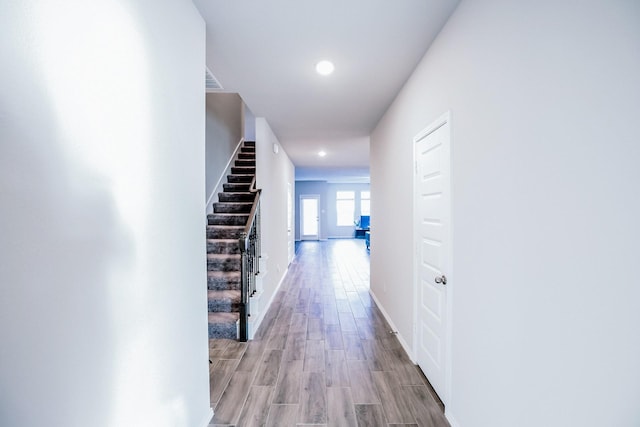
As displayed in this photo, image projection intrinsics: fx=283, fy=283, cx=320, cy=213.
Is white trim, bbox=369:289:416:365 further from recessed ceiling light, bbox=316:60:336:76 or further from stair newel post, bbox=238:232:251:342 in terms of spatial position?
recessed ceiling light, bbox=316:60:336:76

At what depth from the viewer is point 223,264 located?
3.75 m

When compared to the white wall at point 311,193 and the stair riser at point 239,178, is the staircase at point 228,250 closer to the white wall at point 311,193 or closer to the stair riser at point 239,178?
the stair riser at point 239,178

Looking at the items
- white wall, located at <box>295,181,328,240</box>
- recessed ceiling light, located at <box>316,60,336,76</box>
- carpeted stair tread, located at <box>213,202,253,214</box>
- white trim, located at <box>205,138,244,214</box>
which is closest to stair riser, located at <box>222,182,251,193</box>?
white trim, located at <box>205,138,244,214</box>

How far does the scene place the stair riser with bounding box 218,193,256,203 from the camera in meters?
5.00

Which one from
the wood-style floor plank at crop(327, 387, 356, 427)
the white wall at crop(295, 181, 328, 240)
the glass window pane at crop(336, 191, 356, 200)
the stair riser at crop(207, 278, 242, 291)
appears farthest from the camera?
the glass window pane at crop(336, 191, 356, 200)

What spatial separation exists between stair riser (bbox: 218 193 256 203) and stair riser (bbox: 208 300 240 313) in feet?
6.97

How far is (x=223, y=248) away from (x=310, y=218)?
931 centimetres

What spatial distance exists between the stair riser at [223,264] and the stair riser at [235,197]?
4.95ft
